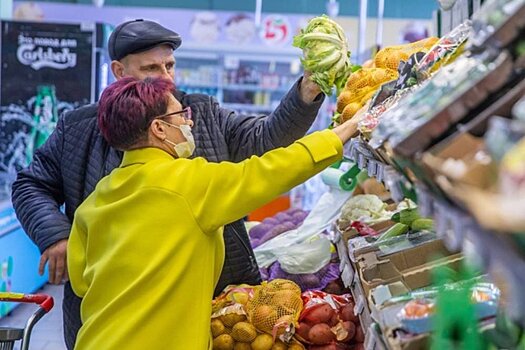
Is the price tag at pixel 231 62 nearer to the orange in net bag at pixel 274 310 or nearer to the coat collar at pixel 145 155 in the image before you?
the orange in net bag at pixel 274 310

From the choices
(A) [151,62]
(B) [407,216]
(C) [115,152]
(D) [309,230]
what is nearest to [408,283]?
(B) [407,216]

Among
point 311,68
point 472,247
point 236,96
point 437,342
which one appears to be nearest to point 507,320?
point 437,342

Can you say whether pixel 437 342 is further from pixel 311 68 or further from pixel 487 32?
pixel 311 68

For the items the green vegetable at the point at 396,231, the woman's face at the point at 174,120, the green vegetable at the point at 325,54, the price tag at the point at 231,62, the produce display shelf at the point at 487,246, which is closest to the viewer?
the produce display shelf at the point at 487,246

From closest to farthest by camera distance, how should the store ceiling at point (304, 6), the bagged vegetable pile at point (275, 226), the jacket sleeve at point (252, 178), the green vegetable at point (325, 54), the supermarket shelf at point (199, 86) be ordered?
1. the jacket sleeve at point (252, 178)
2. the green vegetable at point (325, 54)
3. the bagged vegetable pile at point (275, 226)
4. the supermarket shelf at point (199, 86)
5. the store ceiling at point (304, 6)

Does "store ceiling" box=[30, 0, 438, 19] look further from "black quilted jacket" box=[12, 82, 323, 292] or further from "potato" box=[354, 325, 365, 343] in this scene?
"potato" box=[354, 325, 365, 343]

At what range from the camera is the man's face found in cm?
316

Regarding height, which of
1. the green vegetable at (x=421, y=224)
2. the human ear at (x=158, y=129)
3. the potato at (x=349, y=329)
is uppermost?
the human ear at (x=158, y=129)

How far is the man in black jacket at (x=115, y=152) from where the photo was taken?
3.04 m

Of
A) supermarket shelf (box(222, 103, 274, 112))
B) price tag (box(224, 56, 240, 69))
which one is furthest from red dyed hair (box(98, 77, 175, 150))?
price tag (box(224, 56, 240, 69))

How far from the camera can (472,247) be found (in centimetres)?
108

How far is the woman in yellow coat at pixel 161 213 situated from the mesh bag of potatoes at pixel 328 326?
0.54 meters

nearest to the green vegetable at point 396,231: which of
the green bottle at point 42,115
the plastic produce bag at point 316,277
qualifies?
the plastic produce bag at point 316,277

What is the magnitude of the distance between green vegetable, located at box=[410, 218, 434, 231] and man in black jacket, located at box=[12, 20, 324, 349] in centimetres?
50
